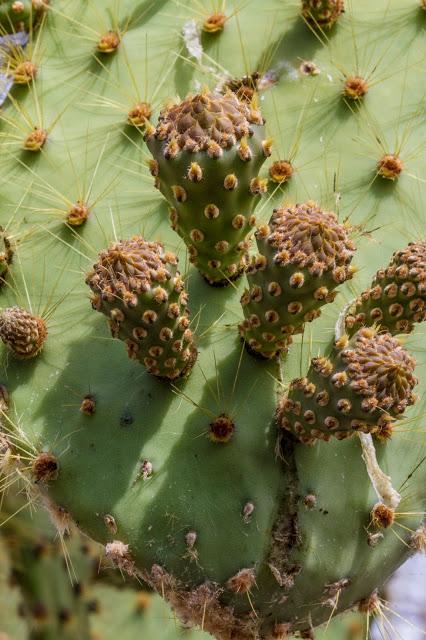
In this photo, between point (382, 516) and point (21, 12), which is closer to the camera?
point (382, 516)

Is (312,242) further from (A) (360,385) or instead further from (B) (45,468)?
(B) (45,468)

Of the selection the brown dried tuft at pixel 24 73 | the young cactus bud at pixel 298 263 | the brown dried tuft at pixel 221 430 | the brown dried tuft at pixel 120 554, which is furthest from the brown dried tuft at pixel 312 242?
the brown dried tuft at pixel 24 73

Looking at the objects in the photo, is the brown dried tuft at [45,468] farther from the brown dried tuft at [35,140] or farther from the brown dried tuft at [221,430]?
the brown dried tuft at [35,140]

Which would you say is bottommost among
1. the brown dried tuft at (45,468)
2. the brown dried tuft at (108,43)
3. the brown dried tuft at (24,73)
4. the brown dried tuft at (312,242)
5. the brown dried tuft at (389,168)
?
the brown dried tuft at (45,468)

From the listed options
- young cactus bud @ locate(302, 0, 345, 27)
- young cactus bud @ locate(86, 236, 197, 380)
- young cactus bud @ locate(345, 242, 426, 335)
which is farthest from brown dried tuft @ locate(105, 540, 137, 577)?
young cactus bud @ locate(302, 0, 345, 27)

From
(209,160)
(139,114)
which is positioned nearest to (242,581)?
(209,160)

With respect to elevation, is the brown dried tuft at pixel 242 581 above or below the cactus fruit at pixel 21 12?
below

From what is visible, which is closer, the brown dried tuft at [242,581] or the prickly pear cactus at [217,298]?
the prickly pear cactus at [217,298]
